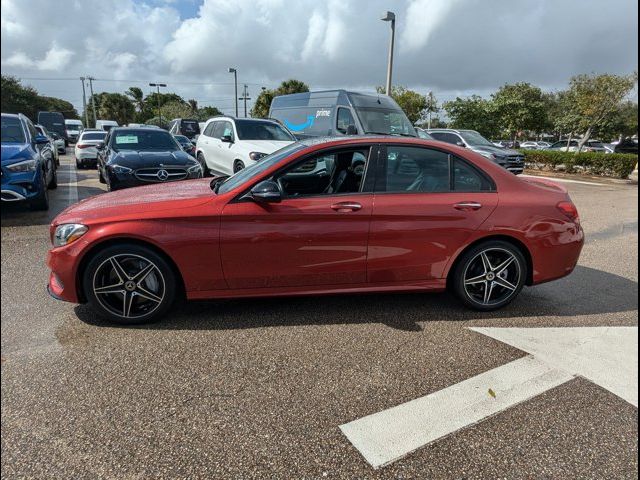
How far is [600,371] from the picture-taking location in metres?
2.98

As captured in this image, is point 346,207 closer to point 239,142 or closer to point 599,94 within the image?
point 239,142

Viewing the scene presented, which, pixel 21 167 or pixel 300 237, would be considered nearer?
pixel 300 237

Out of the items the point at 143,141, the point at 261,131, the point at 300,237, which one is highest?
the point at 261,131

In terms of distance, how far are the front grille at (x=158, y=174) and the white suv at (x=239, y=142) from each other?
163 cm

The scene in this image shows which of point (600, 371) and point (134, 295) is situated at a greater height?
point (134, 295)

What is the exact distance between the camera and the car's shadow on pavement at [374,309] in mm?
3547

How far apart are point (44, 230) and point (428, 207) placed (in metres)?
5.36

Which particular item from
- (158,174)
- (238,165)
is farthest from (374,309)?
(238,165)

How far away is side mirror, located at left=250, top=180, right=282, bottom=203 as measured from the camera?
131 inches

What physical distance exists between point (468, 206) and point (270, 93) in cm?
4795

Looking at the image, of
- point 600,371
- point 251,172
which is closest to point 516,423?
point 600,371

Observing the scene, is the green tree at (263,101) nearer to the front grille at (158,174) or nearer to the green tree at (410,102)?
the green tree at (410,102)

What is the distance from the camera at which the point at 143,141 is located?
912cm

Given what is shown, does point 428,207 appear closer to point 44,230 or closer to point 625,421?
point 625,421
